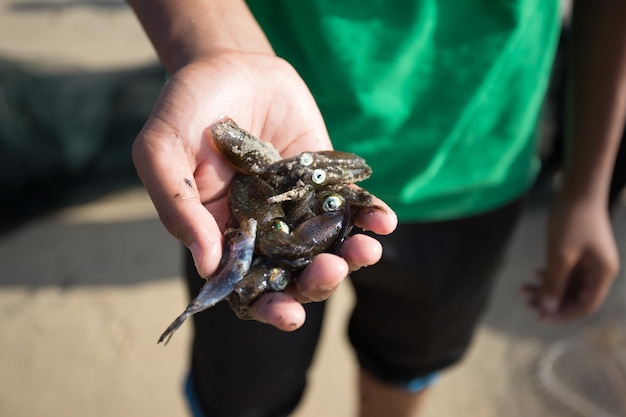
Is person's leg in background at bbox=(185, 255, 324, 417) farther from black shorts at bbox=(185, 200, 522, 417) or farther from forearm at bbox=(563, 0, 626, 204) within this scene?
forearm at bbox=(563, 0, 626, 204)

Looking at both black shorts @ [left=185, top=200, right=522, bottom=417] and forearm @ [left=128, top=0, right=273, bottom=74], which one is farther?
black shorts @ [left=185, top=200, right=522, bottom=417]

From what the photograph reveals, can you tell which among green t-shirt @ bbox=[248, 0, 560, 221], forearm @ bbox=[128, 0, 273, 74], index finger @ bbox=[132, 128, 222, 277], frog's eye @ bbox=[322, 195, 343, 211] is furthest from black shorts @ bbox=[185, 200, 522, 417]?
forearm @ bbox=[128, 0, 273, 74]

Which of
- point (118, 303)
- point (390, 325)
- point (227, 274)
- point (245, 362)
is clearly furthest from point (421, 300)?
point (118, 303)

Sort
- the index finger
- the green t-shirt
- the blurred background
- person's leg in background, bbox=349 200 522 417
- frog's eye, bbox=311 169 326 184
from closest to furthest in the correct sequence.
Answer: the index finger < frog's eye, bbox=311 169 326 184 < the green t-shirt < person's leg in background, bbox=349 200 522 417 < the blurred background

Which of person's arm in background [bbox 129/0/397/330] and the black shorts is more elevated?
person's arm in background [bbox 129/0/397/330]

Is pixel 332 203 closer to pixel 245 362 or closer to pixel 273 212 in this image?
pixel 273 212

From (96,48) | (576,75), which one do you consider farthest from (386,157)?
(96,48)

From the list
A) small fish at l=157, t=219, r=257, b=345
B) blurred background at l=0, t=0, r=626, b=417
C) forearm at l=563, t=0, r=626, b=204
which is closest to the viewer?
small fish at l=157, t=219, r=257, b=345
